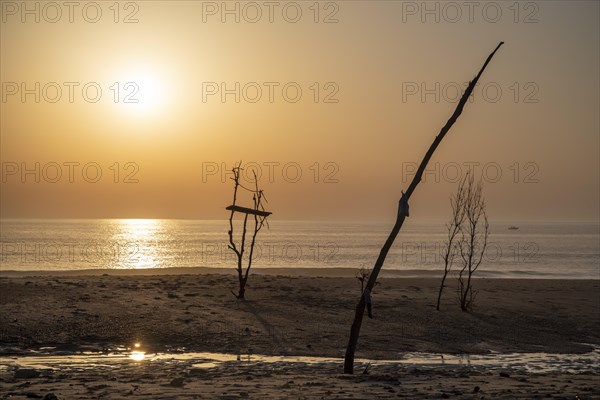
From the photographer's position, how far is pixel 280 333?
18516mm

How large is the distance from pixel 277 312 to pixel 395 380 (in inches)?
410

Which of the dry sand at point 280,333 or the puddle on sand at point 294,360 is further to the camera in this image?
the puddle on sand at point 294,360

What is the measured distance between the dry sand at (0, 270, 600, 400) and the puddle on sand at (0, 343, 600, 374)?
1.10 feet

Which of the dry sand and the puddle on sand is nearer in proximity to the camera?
the dry sand

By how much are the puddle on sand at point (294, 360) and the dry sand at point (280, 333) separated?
1.10ft

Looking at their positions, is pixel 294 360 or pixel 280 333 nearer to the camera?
pixel 294 360

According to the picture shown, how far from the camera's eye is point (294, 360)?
1525 cm

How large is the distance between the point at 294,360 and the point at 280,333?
3.29 metres

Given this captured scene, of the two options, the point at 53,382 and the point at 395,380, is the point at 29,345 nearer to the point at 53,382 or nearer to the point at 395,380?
the point at 53,382

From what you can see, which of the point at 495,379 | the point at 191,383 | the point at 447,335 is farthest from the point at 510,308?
the point at 191,383

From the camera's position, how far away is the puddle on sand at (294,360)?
14.4 meters

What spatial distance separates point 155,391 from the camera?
35.0ft

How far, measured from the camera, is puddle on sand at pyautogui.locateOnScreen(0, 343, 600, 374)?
14406 millimetres

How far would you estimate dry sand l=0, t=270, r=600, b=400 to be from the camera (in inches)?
435
